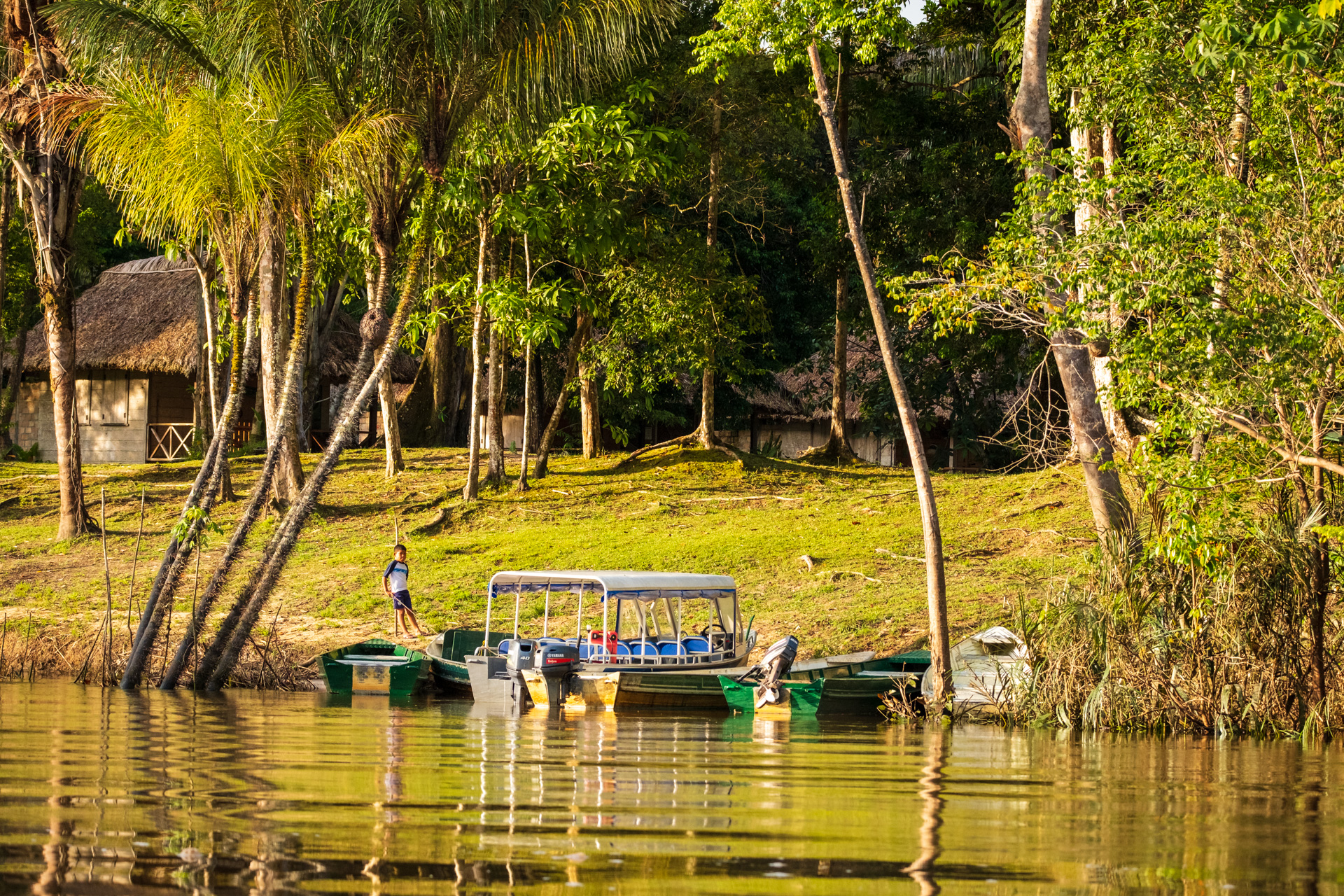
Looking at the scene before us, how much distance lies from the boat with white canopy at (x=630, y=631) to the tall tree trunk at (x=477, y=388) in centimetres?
609

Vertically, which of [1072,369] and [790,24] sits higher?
[790,24]

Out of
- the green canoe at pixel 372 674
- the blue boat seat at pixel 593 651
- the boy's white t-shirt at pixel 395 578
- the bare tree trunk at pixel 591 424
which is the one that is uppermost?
the bare tree trunk at pixel 591 424

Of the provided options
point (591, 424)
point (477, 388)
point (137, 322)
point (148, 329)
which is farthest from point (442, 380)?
point (477, 388)

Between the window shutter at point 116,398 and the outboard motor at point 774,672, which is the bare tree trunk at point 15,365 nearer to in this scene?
the window shutter at point 116,398

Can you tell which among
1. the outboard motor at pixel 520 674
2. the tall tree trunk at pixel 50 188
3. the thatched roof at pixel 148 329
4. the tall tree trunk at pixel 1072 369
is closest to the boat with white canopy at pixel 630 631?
the outboard motor at pixel 520 674

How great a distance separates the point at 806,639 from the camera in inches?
723

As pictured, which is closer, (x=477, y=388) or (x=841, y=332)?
(x=477, y=388)

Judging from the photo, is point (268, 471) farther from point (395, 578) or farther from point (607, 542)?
point (607, 542)

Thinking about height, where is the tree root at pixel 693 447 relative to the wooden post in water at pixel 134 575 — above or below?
above

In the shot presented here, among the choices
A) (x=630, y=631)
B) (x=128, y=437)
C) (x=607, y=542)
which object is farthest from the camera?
(x=128, y=437)

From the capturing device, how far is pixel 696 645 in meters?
17.2

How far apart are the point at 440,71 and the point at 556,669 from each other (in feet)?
22.8

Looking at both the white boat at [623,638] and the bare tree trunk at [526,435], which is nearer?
the white boat at [623,638]

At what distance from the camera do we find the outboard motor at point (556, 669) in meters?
16.0
